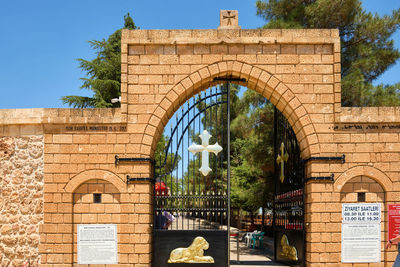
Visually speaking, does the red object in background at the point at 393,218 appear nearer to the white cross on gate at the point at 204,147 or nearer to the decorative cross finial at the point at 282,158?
the decorative cross finial at the point at 282,158

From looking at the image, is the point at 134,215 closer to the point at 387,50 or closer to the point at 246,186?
the point at 387,50

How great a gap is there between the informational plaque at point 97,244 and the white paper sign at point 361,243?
429 centimetres

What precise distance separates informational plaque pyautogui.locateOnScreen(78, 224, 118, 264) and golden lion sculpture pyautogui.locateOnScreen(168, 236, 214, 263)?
1.15 m

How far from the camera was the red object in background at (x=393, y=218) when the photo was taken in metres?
7.52

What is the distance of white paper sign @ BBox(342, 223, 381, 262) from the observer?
7465 mm

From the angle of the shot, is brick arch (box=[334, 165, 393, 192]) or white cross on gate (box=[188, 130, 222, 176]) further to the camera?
white cross on gate (box=[188, 130, 222, 176])

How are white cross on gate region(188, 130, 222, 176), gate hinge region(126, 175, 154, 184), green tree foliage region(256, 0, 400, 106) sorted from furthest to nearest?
green tree foliage region(256, 0, 400, 106) < white cross on gate region(188, 130, 222, 176) < gate hinge region(126, 175, 154, 184)

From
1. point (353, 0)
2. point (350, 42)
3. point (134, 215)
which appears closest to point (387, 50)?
point (350, 42)

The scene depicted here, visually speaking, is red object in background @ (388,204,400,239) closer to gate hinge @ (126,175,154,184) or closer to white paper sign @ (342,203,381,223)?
white paper sign @ (342,203,381,223)

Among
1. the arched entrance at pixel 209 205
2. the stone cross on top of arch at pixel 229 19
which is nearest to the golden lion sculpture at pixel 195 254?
the arched entrance at pixel 209 205

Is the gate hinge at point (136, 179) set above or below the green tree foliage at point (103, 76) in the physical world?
below

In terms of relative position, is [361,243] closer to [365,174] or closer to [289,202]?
[365,174]

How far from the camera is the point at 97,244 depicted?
7.55 metres

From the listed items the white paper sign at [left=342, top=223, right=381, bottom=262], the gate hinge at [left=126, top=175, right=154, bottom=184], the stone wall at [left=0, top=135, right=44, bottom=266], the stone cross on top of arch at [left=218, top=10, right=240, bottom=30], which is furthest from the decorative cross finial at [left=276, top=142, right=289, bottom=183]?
the stone wall at [left=0, top=135, right=44, bottom=266]
